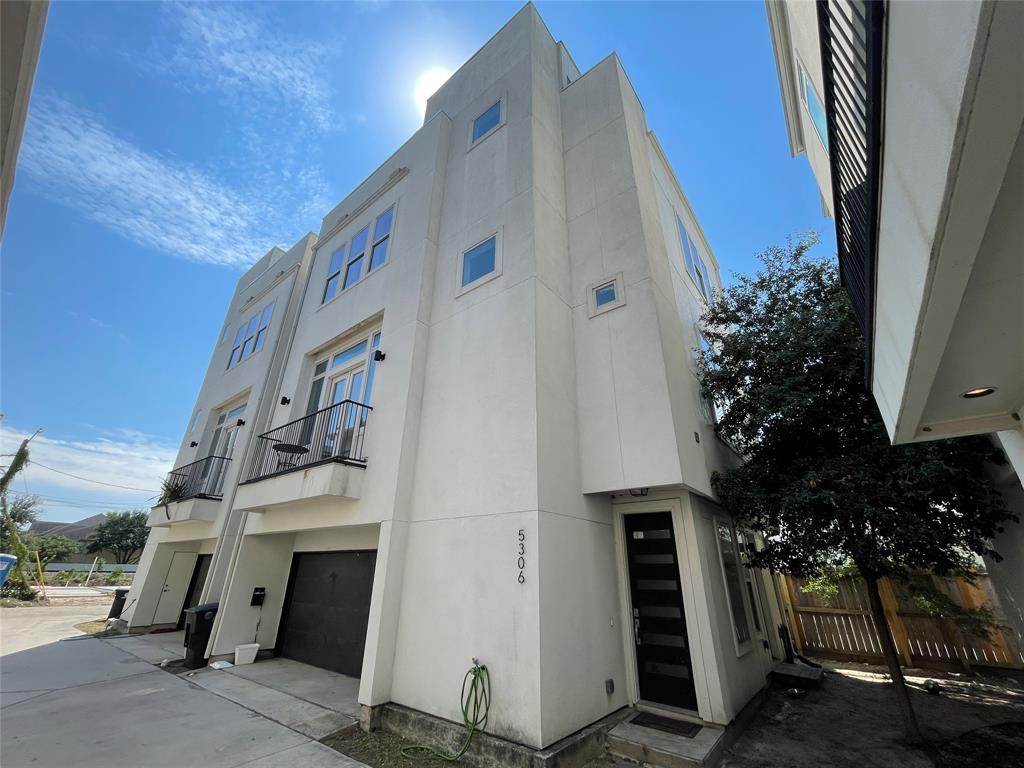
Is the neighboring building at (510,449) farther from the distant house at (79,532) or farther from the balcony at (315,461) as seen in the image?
the distant house at (79,532)

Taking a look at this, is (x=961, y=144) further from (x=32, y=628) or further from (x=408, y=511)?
Result: (x=32, y=628)

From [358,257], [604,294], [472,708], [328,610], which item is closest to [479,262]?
[604,294]

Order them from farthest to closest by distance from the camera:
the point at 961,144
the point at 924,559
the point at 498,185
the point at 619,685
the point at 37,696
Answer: the point at 498,185
the point at 37,696
the point at 619,685
the point at 924,559
the point at 961,144

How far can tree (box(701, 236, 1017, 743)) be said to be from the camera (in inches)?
182

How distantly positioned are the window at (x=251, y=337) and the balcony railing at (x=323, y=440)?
5137 mm

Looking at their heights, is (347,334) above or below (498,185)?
below

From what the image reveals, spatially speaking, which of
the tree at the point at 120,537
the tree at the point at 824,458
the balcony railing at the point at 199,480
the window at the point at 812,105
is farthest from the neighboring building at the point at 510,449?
the tree at the point at 120,537

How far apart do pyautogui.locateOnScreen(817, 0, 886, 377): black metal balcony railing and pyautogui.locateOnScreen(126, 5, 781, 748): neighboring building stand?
2.89 meters

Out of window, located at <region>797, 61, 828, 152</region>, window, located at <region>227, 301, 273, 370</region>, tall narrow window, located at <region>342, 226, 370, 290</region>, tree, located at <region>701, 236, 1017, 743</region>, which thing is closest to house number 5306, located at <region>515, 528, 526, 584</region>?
tree, located at <region>701, 236, 1017, 743</region>

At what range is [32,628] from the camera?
11.2 m

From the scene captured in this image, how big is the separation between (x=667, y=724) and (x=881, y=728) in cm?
268

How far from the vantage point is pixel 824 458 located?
552cm

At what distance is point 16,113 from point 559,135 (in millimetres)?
8400

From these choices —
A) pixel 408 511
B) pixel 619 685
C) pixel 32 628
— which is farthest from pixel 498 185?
pixel 32 628
